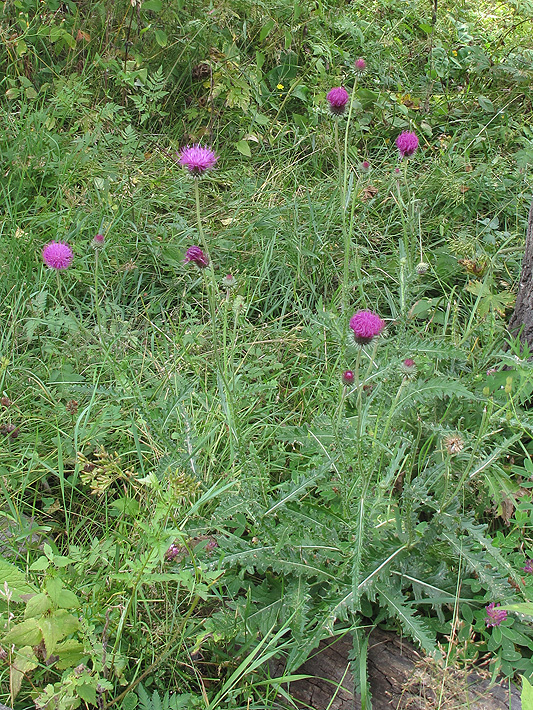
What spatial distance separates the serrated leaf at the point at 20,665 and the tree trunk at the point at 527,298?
5.27ft

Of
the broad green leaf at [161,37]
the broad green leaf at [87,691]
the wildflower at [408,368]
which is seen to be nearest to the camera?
the broad green leaf at [87,691]

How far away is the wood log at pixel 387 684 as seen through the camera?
51.4 inches

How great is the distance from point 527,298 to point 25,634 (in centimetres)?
172

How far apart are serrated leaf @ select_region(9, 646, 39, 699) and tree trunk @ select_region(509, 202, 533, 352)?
1607 mm

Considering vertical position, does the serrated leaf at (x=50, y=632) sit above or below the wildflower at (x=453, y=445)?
below

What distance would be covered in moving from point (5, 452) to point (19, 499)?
174 mm

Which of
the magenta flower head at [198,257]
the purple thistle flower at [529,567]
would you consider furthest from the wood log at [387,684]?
the magenta flower head at [198,257]

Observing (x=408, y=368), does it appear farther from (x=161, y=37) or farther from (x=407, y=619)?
(x=161, y=37)

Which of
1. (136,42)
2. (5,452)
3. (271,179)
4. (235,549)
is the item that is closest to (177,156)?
(271,179)

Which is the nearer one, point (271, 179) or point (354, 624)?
point (354, 624)

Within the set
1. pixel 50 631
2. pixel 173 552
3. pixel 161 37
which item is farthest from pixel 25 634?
pixel 161 37

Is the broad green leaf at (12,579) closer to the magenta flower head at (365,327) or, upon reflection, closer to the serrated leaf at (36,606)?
the serrated leaf at (36,606)

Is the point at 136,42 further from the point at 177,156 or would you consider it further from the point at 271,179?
the point at 271,179

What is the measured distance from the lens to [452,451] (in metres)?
1.32
